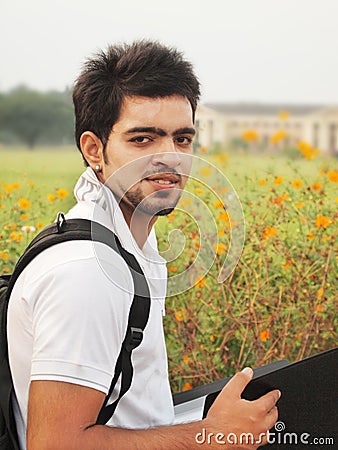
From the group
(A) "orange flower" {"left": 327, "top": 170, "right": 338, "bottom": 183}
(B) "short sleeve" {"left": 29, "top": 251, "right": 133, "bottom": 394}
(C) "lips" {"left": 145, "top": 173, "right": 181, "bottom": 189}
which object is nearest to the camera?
(B) "short sleeve" {"left": 29, "top": 251, "right": 133, "bottom": 394}

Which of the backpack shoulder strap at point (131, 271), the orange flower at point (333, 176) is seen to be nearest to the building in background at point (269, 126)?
the orange flower at point (333, 176)

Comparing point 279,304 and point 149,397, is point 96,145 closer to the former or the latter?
point 149,397

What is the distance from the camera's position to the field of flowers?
2.86m

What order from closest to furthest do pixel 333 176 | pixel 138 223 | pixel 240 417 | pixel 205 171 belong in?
pixel 240 417
pixel 138 223
pixel 205 171
pixel 333 176

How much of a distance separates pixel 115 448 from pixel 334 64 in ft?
9.07

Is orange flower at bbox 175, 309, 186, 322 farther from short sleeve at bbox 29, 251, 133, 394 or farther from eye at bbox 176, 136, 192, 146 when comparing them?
short sleeve at bbox 29, 251, 133, 394

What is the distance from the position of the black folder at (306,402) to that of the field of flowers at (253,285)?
1108 mm

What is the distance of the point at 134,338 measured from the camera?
1390 mm

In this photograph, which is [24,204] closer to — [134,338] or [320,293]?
[320,293]

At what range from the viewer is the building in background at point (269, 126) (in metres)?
3.36

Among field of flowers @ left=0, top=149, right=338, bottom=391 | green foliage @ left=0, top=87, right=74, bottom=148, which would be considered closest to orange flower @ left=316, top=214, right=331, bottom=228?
field of flowers @ left=0, top=149, right=338, bottom=391

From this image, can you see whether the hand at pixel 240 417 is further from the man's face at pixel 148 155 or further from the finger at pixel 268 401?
the man's face at pixel 148 155

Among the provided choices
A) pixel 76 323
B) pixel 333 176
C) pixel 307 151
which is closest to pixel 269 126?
pixel 307 151

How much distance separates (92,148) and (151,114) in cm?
15
